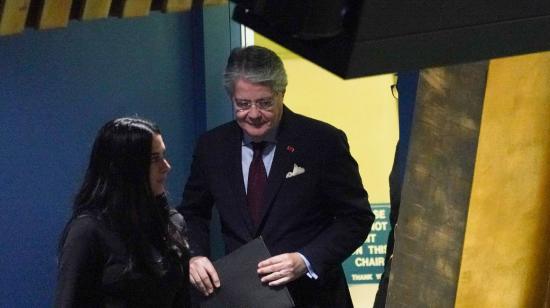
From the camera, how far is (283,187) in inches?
181

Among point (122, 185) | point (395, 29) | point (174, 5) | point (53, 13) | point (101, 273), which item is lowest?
point (101, 273)

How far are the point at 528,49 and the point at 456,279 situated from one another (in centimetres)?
155

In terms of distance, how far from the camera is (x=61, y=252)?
3.83 meters

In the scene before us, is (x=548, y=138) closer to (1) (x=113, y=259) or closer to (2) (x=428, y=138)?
(2) (x=428, y=138)

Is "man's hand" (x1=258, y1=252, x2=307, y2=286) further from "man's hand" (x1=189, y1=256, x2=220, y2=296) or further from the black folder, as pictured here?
"man's hand" (x1=189, y1=256, x2=220, y2=296)

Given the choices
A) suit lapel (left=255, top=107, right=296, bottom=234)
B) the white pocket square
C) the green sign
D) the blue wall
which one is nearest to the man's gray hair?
suit lapel (left=255, top=107, right=296, bottom=234)

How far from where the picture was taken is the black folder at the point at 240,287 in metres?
4.49

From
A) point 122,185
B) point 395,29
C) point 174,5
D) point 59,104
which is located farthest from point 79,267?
point 395,29

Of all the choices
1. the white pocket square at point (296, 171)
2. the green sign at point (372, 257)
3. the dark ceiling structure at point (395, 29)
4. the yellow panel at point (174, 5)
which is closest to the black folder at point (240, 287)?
the white pocket square at point (296, 171)

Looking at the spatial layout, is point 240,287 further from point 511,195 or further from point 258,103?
point 511,195

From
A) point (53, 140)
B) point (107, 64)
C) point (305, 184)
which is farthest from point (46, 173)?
point (305, 184)

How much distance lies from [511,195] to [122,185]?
125 cm

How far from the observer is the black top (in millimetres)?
3773

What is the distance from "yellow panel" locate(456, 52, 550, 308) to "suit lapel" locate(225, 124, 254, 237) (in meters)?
1.33
